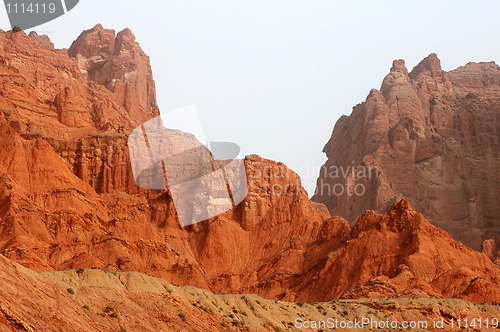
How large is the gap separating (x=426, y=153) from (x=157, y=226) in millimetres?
46648

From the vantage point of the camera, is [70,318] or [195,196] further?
[195,196]

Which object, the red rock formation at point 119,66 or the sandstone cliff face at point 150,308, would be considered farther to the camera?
the red rock formation at point 119,66

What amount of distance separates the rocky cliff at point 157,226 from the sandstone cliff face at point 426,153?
12.8 meters

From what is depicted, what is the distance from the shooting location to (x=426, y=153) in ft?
362

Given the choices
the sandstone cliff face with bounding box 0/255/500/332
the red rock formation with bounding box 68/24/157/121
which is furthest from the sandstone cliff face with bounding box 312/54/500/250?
the sandstone cliff face with bounding box 0/255/500/332

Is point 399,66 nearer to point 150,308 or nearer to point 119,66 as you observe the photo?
point 119,66

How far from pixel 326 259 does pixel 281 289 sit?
218 inches

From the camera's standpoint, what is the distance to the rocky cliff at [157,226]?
211 ft

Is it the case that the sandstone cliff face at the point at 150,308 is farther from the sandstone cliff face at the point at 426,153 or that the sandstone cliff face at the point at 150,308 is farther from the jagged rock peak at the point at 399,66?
the jagged rock peak at the point at 399,66

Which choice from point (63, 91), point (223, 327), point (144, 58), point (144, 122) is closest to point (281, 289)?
point (223, 327)

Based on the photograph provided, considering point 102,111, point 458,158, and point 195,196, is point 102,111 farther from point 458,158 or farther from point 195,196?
point 458,158

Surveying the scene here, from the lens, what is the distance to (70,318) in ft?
89.1

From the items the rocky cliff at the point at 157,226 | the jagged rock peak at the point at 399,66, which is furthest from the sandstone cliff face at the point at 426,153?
the rocky cliff at the point at 157,226

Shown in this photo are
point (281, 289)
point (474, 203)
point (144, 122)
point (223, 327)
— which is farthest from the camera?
point (144, 122)
